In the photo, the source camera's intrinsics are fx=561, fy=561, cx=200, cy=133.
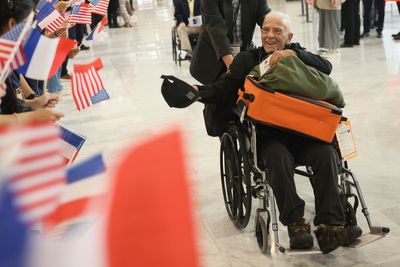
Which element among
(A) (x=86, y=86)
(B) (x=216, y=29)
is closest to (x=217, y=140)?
(B) (x=216, y=29)

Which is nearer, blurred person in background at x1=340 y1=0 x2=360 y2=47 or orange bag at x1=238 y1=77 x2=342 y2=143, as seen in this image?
orange bag at x1=238 y1=77 x2=342 y2=143

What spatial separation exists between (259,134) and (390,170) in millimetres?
1273

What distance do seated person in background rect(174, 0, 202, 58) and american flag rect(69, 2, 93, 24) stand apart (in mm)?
3506

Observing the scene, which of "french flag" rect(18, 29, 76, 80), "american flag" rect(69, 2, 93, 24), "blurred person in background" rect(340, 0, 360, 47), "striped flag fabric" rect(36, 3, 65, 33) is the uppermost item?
"french flag" rect(18, 29, 76, 80)

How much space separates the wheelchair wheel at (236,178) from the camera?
8.57 ft

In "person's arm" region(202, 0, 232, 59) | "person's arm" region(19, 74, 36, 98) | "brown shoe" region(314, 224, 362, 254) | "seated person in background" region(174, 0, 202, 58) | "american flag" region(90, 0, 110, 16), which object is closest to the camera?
"brown shoe" region(314, 224, 362, 254)

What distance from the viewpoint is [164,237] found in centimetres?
47

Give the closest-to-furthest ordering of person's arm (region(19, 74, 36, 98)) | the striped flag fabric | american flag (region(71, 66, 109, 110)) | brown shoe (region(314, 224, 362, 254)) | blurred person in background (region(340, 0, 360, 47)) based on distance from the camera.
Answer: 1. american flag (region(71, 66, 109, 110))
2. brown shoe (region(314, 224, 362, 254))
3. person's arm (region(19, 74, 36, 98))
4. the striped flag fabric
5. blurred person in background (region(340, 0, 360, 47))

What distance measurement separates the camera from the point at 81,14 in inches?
151

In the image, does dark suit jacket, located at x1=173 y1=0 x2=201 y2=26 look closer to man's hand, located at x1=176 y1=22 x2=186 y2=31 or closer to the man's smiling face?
man's hand, located at x1=176 y1=22 x2=186 y2=31

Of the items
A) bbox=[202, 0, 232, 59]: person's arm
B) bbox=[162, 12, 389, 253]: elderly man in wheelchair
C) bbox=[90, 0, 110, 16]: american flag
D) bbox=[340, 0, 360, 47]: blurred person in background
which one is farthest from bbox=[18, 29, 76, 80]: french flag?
bbox=[340, 0, 360, 47]: blurred person in background

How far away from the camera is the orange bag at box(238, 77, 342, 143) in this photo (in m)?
2.48

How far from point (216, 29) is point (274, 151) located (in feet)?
3.71

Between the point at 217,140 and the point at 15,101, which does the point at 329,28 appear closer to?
the point at 217,140
